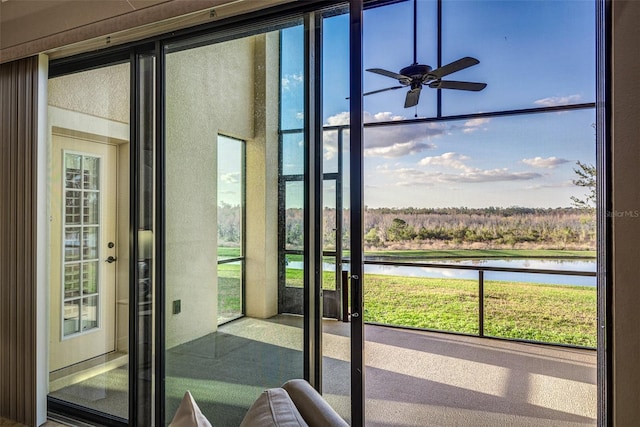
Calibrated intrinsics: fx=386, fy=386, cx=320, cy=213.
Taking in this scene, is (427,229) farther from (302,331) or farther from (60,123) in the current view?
(60,123)

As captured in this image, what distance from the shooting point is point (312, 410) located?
1.02 m

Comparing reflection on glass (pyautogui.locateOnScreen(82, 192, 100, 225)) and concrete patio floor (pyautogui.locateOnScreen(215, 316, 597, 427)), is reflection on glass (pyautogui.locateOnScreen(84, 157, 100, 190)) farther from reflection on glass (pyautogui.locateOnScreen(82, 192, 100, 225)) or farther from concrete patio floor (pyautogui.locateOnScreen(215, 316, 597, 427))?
concrete patio floor (pyautogui.locateOnScreen(215, 316, 597, 427))

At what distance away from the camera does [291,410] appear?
0.95 meters

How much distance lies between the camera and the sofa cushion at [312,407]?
989 mm

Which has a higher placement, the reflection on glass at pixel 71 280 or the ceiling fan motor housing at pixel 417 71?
the ceiling fan motor housing at pixel 417 71

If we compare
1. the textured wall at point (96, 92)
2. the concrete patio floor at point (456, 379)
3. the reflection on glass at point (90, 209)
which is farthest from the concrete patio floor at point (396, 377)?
the textured wall at point (96, 92)

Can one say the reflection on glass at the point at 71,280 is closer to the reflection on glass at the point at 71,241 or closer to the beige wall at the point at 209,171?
the reflection on glass at the point at 71,241

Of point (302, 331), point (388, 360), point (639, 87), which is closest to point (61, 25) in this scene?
point (302, 331)

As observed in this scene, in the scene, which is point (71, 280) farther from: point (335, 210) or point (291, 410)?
point (291, 410)

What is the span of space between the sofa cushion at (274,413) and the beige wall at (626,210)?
1087mm

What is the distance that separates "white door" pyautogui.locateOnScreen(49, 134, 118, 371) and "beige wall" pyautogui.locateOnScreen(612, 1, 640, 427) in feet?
8.19

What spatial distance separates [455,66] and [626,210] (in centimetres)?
250

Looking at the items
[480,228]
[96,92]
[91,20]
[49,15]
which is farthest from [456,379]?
[49,15]

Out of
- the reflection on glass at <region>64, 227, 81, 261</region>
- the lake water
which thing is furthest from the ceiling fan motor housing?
the reflection on glass at <region>64, 227, 81, 261</region>
